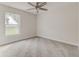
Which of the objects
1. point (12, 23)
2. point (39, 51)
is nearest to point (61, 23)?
point (39, 51)

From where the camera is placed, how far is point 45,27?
718cm

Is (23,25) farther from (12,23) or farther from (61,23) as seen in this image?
(61,23)

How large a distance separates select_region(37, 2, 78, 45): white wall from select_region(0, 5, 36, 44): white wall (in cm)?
104

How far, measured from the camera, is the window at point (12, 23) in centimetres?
538

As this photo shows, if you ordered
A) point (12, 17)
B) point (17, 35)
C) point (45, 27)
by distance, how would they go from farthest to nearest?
1. point (45, 27)
2. point (17, 35)
3. point (12, 17)

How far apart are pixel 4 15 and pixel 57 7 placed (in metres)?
3.17

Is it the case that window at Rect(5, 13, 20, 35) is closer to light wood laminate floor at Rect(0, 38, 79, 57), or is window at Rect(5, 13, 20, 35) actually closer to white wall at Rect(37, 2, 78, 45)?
light wood laminate floor at Rect(0, 38, 79, 57)

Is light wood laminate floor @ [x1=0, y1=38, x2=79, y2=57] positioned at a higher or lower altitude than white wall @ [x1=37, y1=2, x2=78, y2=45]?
lower

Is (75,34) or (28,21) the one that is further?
(28,21)

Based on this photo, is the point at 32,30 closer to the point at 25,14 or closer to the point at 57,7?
the point at 25,14

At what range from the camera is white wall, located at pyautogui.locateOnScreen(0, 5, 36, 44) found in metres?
4.95

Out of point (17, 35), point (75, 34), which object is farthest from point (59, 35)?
point (17, 35)

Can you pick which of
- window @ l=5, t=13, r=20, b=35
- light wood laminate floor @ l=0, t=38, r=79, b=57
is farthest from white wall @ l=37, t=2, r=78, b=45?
window @ l=5, t=13, r=20, b=35

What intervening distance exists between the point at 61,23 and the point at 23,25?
2703 mm
